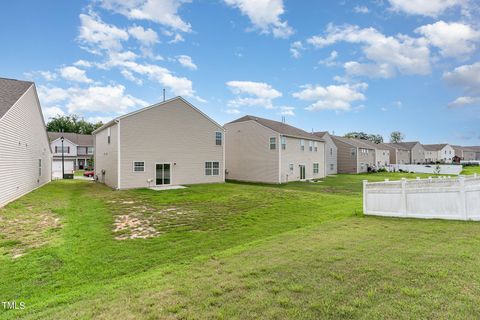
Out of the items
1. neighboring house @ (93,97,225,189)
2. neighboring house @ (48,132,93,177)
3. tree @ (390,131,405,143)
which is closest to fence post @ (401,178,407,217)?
neighboring house @ (93,97,225,189)

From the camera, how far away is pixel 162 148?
21.2m

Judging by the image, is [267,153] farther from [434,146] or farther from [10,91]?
[434,146]

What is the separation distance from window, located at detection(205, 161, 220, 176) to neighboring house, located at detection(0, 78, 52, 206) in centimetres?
1287

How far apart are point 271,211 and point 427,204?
588cm

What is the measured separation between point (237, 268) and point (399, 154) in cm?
6816

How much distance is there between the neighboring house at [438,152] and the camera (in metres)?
75.7

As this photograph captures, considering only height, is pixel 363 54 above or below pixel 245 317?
above

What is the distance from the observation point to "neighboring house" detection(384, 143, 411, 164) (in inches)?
2347

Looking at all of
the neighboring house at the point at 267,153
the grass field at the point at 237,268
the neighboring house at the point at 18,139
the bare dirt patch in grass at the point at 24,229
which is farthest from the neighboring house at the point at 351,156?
the bare dirt patch in grass at the point at 24,229

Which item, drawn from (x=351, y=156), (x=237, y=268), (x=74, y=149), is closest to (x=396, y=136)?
(x=351, y=156)

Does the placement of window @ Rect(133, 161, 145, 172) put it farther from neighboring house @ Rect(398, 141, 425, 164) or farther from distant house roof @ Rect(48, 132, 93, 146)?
neighboring house @ Rect(398, 141, 425, 164)

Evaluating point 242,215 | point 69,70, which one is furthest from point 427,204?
point 69,70

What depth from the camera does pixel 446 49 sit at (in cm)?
1705

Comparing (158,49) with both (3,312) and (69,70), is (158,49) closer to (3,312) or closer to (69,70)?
(69,70)
